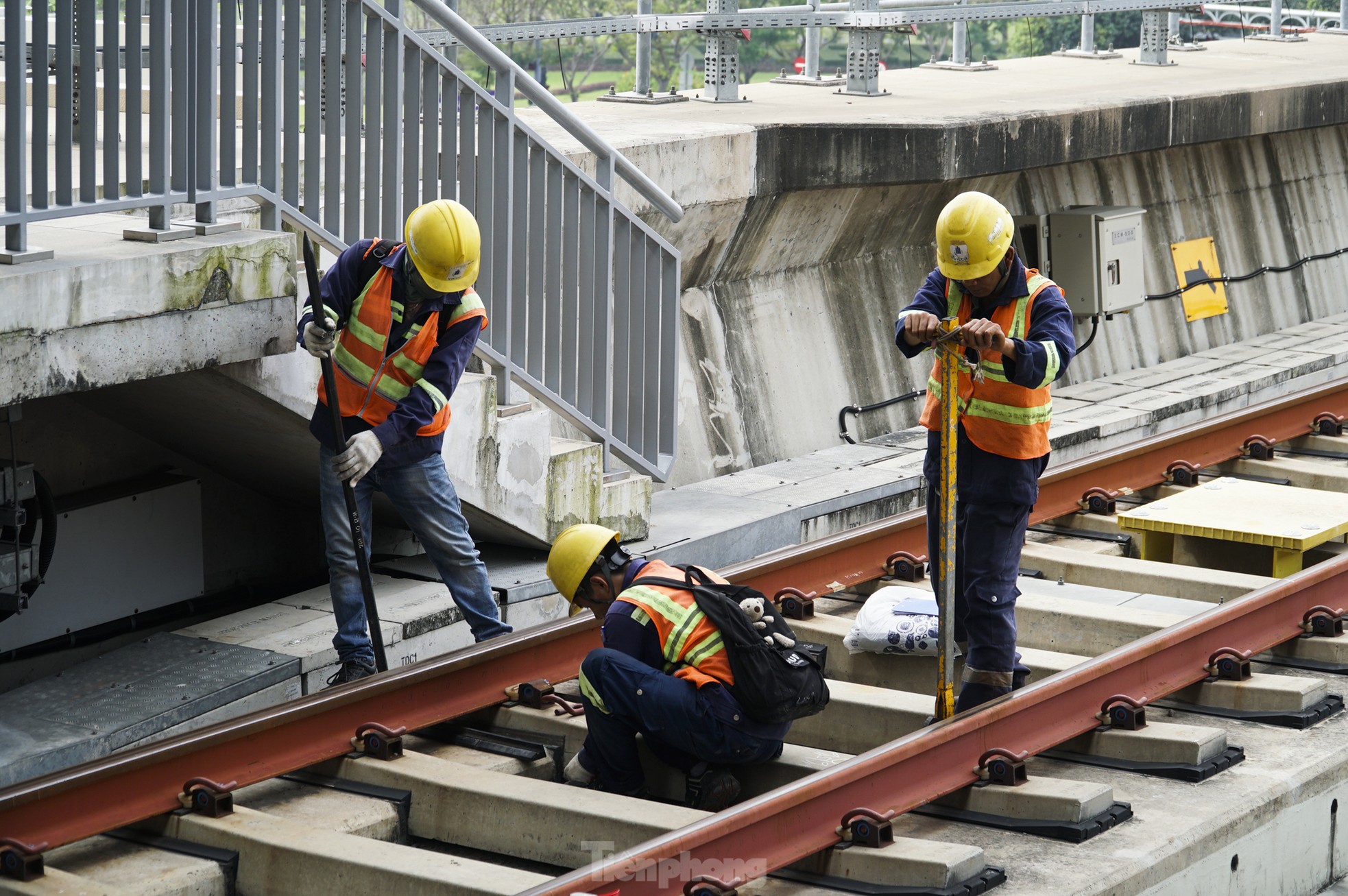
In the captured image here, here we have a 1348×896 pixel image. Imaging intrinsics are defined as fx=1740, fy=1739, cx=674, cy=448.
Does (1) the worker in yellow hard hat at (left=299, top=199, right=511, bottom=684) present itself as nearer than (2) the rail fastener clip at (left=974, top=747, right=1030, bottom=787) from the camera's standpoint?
No

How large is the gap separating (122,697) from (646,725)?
238 cm

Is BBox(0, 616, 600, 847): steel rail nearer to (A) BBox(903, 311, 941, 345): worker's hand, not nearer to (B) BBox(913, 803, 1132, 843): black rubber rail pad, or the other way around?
(B) BBox(913, 803, 1132, 843): black rubber rail pad

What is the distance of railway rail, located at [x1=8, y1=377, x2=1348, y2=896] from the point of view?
498 cm

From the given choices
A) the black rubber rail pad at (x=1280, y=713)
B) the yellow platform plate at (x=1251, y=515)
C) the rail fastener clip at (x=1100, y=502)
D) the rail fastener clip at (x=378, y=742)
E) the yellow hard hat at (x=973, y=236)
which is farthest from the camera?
the rail fastener clip at (x=1100, y=502)

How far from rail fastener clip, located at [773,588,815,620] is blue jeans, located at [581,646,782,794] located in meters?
1.84

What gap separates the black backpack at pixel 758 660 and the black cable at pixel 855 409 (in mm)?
5534

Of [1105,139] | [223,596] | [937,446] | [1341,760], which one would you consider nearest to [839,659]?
[937,446]

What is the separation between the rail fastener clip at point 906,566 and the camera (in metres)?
8.05

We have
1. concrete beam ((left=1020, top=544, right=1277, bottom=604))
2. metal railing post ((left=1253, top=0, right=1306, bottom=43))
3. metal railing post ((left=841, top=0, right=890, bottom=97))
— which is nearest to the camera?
concrete beam ((left=1020, top=544, right=1277, bottom=604))

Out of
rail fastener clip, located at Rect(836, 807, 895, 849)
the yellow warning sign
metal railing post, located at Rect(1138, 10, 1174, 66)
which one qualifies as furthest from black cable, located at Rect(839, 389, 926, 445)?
metal railing post, located at Rect(1138, 10, 1174, 66)

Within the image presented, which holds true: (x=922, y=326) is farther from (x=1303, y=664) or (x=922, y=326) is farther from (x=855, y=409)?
(x=855, y=409)

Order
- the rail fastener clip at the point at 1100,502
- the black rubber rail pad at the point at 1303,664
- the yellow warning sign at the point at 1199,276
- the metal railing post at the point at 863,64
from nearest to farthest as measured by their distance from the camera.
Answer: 1. the black rubber rail pad at the point at 1303,664
2. the rail fastener clip at the point at 1100,502
3. the metal railing post at the point at 863,64
4. the yellow warning sign at the point at 1199,276

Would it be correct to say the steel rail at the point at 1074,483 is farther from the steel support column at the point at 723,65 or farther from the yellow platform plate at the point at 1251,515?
the steel support column at the point at 723,65

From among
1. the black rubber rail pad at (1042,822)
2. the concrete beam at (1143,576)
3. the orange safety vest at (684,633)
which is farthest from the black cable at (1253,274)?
the orange safety vest at (684,633)
